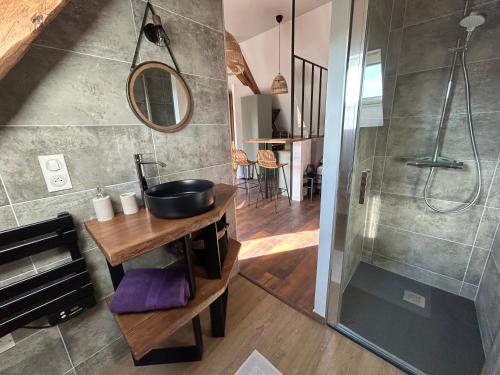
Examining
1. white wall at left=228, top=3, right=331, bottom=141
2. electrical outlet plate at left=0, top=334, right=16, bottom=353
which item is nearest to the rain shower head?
electrical outlet plate at left=0, top=334, right=16, bottom=353

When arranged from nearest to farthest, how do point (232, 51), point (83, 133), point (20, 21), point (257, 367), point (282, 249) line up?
point (20, 21)
point (83, 133)
point (257, 367)
point (282, 249)
point (232, 51)

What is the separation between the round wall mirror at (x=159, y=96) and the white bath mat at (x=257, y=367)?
56.2 inches

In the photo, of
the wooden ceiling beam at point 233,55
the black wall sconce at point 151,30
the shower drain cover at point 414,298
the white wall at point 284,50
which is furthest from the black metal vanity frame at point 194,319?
the white wall at point 284,50

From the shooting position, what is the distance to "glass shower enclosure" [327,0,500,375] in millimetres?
1177

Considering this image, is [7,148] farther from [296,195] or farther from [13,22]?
[296,195]

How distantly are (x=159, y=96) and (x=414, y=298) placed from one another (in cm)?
229

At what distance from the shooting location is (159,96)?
1.16m

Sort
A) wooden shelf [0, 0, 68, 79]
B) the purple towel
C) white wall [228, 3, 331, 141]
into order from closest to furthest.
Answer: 1. wooden shelf [0, 0, 68, 79]
2. the purple towel
3. white wall [228, 3, 331, 141]

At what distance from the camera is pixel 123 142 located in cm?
105

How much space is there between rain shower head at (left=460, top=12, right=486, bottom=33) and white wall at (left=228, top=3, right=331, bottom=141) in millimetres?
3196

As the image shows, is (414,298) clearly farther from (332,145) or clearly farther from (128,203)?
(128,203)

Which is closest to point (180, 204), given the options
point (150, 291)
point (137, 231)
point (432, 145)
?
point (137, 231)

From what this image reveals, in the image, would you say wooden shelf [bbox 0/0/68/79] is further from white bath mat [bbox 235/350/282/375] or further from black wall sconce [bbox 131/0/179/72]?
white bath mat [bbox 235/350/282/375]

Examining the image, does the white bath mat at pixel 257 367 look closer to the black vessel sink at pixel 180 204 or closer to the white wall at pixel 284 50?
the black vessel sink at pixel 180 204
